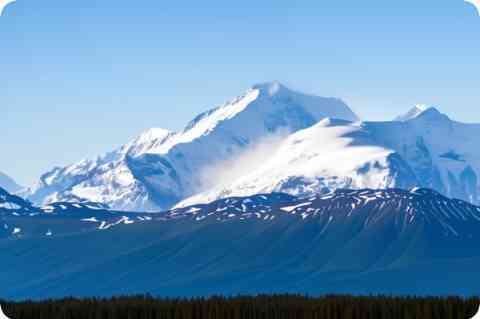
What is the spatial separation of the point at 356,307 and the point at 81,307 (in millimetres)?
5653

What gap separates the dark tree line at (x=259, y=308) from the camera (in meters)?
25.2

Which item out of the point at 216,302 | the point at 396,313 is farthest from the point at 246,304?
the point at 396,313

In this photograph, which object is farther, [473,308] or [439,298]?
[439,298]

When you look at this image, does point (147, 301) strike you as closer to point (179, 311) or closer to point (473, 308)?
point (179, 311)

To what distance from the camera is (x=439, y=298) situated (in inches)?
1083

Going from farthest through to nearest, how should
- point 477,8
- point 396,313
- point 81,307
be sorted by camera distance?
point 81,307 → point 396,313 → point 477,8

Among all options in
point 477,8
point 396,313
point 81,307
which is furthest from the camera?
point 81,307

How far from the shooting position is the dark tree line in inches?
990

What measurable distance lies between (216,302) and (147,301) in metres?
1.62

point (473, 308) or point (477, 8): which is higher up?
point (477, 8)

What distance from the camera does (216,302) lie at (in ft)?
90.3

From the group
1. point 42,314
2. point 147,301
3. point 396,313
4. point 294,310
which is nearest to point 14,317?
point 42,314

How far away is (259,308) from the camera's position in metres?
26.0

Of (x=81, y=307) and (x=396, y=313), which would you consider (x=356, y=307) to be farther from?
(x=81, y=307)
